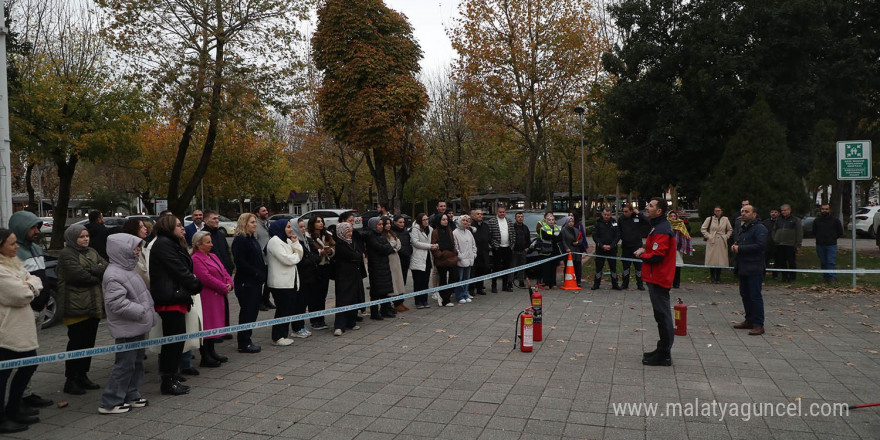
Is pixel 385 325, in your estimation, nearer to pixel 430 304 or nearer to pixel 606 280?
pixel 430 304

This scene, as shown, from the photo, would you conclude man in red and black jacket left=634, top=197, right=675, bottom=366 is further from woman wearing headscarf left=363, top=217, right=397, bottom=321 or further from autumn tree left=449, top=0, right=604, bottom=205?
autumn tree left=449, top=0, right=604, bottom=205

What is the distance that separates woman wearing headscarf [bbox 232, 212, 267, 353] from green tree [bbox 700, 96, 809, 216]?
13886 mm

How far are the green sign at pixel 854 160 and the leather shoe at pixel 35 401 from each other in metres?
14.6

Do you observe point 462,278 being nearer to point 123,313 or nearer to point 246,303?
point 246,303

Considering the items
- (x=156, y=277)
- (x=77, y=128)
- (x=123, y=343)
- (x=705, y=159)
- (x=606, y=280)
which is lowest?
(x=606, y=280)

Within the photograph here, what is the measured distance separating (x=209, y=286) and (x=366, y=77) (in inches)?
968

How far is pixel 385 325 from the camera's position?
9.30m

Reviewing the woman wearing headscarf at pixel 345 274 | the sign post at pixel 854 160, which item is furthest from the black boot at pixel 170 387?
the sign post at pixel 854 160

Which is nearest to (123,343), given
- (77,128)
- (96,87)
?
(77,128)

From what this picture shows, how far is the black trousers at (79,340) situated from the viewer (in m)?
5.84

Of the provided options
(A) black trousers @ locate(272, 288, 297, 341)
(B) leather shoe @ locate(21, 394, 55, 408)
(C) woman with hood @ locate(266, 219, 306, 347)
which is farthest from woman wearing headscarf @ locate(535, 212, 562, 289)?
(B) leather shoe @ locate(21, 394, 55, 408)

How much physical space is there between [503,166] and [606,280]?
38716 mm

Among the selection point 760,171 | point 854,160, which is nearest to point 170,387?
point 854,160
